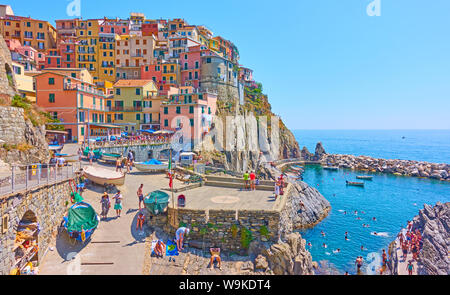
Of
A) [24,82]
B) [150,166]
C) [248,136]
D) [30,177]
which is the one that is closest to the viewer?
[30,177]

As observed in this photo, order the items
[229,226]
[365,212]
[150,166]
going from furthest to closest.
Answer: [365,212], [150,166], [229,226]

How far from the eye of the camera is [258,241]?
14133mm

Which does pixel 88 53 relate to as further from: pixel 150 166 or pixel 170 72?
pixel 150 166

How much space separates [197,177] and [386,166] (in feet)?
240

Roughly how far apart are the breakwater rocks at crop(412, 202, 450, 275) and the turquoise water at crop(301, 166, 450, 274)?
371 centimetres

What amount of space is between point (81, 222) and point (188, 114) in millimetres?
34980

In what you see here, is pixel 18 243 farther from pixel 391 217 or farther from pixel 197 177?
pixel 391 217

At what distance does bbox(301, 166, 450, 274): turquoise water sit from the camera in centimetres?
2747

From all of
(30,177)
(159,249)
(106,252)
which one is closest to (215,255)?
(159,249)

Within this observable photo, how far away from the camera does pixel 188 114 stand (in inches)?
1841

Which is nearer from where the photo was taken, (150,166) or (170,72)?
(150,166)

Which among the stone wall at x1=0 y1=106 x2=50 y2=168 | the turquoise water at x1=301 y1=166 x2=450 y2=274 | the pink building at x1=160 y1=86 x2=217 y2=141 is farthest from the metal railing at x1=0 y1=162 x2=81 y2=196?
the pink building at x1=160 y1=86 x2=217 y2=141

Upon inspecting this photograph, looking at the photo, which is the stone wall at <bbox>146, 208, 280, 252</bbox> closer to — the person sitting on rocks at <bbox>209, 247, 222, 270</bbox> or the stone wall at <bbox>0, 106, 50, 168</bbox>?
the person sitting on rocks at <bbox>209, 247, 222, 270</bbox>
